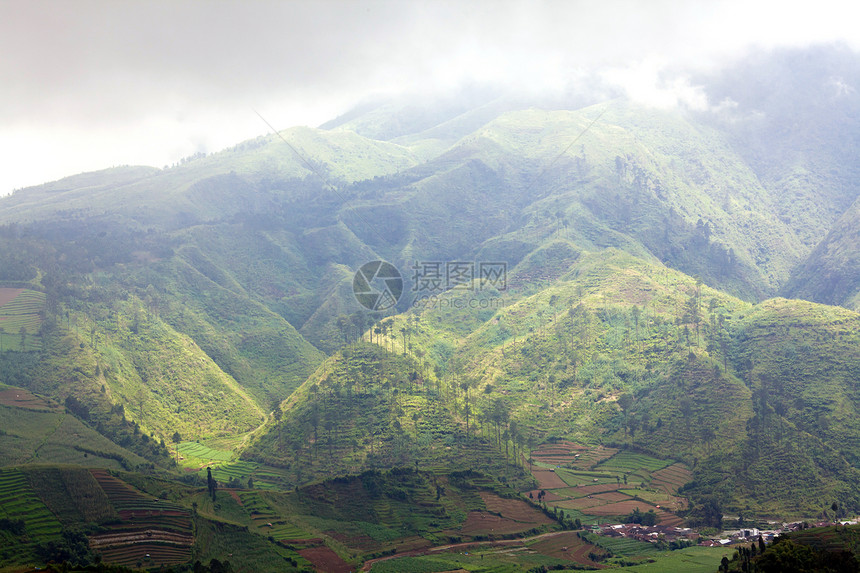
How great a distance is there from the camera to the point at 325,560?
191 feet

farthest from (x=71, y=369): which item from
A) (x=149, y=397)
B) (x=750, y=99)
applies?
(x=750, y=99)

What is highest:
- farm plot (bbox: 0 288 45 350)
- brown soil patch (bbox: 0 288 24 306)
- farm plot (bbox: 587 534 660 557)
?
brown soil patch (bbox: 0 288 24 306)

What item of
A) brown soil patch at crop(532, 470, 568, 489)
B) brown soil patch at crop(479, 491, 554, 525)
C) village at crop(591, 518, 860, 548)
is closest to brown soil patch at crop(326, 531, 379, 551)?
brown soil patch at crop(479, 491, 554, 525)

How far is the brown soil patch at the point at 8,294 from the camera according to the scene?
332 ft

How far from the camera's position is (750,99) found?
189125mm

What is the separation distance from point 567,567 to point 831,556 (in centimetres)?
1922

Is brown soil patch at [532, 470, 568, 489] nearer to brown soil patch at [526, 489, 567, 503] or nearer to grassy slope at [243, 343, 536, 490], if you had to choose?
brown soil patch at [526, 489, 567, 503]

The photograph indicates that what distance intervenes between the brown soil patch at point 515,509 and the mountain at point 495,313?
1.69m

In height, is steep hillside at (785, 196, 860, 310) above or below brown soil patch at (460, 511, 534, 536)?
above

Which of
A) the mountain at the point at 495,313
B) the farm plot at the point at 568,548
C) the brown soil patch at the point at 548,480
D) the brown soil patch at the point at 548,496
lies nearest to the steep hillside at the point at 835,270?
the mountain at the point at 495,313

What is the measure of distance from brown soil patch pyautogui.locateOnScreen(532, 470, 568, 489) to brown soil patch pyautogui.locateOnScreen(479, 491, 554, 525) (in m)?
6.18

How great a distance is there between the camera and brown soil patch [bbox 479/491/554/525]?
6744cm

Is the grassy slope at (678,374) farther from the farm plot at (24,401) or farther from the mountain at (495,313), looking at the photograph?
the farm plot at (24,401)

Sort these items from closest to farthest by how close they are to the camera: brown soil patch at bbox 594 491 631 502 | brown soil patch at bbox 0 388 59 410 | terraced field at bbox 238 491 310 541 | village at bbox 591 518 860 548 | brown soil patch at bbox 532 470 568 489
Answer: terraced field at bbox 238 491 310 541 → village at bbox 591 518 860 548 → brown soil patch at bbox 594 491 631 502 → brown soil patch at bbox 532 470 568 489 → brown soil patch at bbox 0 388 59 410
